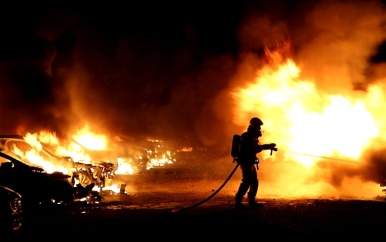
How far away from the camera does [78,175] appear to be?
11141mm

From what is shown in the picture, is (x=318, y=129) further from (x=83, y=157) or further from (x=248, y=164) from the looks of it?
(x=83, y=157)

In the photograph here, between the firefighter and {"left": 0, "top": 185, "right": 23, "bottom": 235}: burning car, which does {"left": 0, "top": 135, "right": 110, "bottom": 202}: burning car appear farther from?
the firefighter

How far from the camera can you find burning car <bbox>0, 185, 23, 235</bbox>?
23.1 feet

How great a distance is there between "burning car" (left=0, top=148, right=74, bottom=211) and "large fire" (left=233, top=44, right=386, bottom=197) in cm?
577

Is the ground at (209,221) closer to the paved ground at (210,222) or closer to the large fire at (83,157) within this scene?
the paved ground at (210,222)

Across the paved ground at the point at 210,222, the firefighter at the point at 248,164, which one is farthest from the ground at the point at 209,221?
the firefighter at the point at 248,164

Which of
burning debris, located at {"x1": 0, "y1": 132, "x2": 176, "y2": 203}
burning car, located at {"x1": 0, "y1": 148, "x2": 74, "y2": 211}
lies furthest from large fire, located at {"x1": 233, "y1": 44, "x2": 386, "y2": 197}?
burning car, located at {"x1": 0, "y1": 148, "x2": 74, "y2": 211}

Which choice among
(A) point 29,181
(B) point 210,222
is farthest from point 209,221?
(A) point 29,181

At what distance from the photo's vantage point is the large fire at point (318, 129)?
1192cm

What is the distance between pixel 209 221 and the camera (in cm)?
743

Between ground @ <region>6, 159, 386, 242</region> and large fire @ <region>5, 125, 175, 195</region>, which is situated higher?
large fire @ <region>5, 125, 175, 195</region>

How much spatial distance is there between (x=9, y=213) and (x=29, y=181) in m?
2.48

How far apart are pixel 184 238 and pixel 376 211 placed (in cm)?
388

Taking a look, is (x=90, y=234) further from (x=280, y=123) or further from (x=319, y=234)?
(x=280, y=123)
